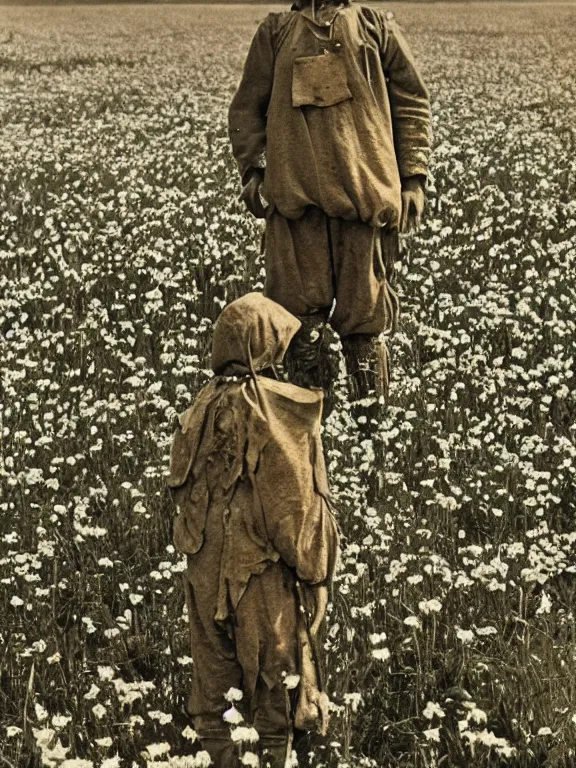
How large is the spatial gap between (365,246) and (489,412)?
1.20 metres

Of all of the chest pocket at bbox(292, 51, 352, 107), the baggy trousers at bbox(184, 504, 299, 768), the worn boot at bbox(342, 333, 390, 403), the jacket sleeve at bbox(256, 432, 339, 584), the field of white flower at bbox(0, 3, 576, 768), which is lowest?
the field of white flower at bbox(0, 3, 576, 768)

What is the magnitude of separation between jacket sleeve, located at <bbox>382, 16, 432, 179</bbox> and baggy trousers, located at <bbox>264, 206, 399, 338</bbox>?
392 millimetres

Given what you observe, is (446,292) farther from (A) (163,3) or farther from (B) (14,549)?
(A) (163,3)

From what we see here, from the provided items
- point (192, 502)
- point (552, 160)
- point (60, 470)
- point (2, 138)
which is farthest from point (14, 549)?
point (2, 138)

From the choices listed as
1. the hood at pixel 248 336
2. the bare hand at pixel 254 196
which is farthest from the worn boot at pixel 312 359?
the hood at pixel 248 336

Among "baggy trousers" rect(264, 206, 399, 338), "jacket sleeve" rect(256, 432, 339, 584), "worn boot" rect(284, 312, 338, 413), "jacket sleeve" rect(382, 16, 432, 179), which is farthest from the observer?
"worn boot" rect(284, 312, 338, 413)

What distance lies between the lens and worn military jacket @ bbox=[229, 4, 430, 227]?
26.7ft

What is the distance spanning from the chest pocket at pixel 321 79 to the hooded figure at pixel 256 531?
302cm

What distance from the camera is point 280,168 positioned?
830 centimetres

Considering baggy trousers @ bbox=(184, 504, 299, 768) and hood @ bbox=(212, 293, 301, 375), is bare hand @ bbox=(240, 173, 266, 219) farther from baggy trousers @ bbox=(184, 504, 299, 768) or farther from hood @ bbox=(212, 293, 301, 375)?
baggy trousers @ bbox=(184, 504, 299, 768)

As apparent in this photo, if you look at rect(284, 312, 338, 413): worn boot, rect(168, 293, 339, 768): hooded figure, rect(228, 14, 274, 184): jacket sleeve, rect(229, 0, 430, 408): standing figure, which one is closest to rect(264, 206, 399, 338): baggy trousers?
rect(229, 0, 430, 408): standing figure

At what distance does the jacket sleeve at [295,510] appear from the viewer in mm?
5145

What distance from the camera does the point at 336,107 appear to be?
816cm

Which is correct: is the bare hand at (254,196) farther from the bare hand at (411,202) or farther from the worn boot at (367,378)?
the worn boot at (367,378)
